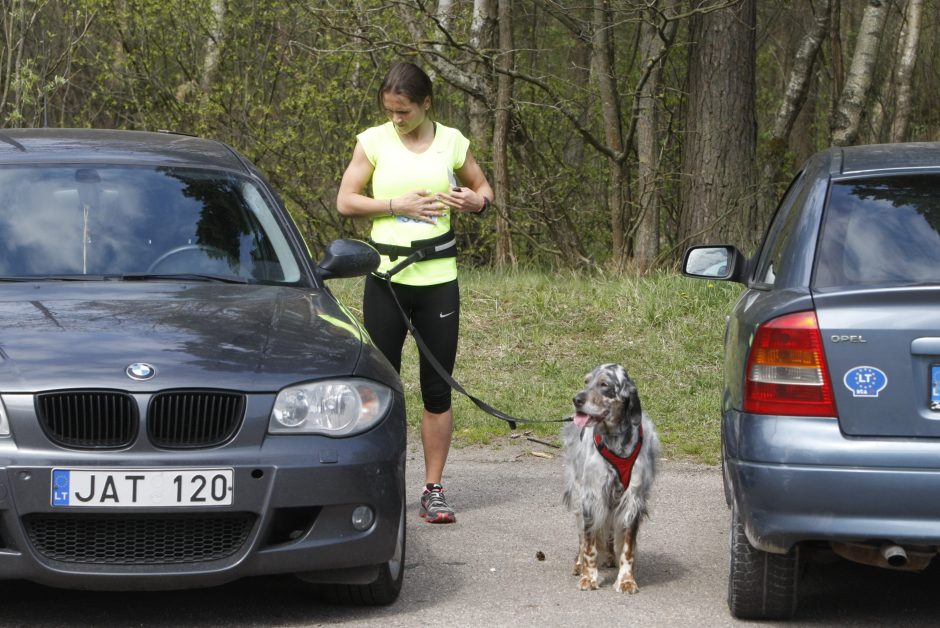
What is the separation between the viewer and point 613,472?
17.1 feet

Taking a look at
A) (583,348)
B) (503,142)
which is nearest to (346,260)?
(583,348)

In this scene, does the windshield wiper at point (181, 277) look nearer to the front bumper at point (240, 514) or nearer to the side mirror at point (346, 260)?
the side mirror at point (346, 260)

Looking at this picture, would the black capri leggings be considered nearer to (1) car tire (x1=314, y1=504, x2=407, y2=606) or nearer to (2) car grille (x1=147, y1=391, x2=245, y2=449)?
(1) car tire (x1=314, y1=504, x2=407, y2=606)

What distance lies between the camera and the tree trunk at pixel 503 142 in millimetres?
14812

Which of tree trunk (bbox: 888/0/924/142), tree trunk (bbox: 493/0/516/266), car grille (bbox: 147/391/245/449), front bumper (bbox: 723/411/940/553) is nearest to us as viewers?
front bumper (bbox: 723/411/940/553)

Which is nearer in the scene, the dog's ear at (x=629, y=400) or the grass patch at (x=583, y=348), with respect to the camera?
the dog's ear at (x=629, y=400)

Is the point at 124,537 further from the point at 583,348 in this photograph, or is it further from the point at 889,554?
the point at 583,348

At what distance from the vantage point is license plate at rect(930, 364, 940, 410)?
161 inches

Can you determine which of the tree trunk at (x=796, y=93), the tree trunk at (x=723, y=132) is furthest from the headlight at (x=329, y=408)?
the tree trunk at (x=796, y=93)

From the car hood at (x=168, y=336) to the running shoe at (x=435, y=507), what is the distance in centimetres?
141

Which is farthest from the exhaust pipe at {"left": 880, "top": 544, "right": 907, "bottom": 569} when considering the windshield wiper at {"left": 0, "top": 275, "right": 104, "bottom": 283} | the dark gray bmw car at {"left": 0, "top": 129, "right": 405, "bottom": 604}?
the windshield wiper at {"left": 0, "top": 275, "right": 104, "bottom": 283}

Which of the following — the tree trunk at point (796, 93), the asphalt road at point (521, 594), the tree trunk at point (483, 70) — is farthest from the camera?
A: the tree trunk at point (796, 93)

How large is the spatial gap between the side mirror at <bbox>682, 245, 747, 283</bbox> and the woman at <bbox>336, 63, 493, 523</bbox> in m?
1.06

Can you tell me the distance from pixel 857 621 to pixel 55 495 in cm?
272
